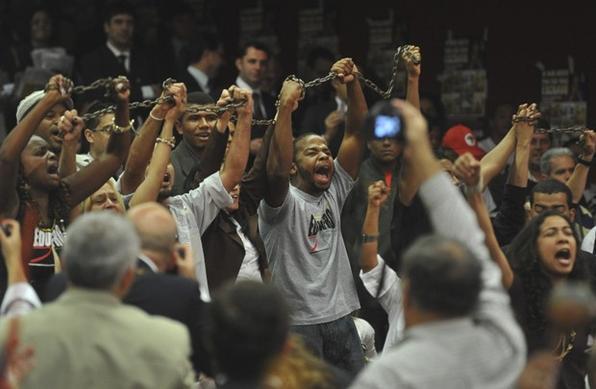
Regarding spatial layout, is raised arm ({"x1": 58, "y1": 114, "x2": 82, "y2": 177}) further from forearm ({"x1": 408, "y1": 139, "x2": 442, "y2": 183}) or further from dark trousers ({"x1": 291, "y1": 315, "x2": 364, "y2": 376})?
forearm ({"x1": 408, "y1": 139, "x2": 442, "y2": 183})

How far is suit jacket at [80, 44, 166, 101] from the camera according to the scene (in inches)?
440

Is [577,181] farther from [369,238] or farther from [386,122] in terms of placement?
[386,122]

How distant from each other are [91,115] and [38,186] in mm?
771

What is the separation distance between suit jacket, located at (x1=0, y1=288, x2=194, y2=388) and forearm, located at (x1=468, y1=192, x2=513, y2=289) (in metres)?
1.74

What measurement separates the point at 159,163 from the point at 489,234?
68.4 inches

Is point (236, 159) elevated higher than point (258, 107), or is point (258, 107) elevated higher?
point (236, 159)

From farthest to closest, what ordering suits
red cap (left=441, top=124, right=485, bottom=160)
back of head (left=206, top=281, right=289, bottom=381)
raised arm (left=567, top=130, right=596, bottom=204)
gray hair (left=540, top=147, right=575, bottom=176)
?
red cap (left=441, top=124, right=485, bottom=160) → gray hair (left=540, top=147, right=575, bottom=176) → raised arm (left=567, top=130, right=596, bottom=204) → back of head (left=206, top=281, right=289, bottom=381)

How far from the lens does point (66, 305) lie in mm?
4668

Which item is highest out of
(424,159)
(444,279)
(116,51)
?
(424,159)

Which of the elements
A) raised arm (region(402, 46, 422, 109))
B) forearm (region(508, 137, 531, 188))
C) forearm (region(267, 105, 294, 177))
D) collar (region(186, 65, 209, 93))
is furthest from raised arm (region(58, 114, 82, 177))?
collar (region(186, 65, 209, 93))

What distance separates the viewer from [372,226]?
777cm

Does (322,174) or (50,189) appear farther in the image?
(322,174)

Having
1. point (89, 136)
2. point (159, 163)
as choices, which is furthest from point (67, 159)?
point (89, 136)

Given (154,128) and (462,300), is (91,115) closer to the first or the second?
(154,128)
